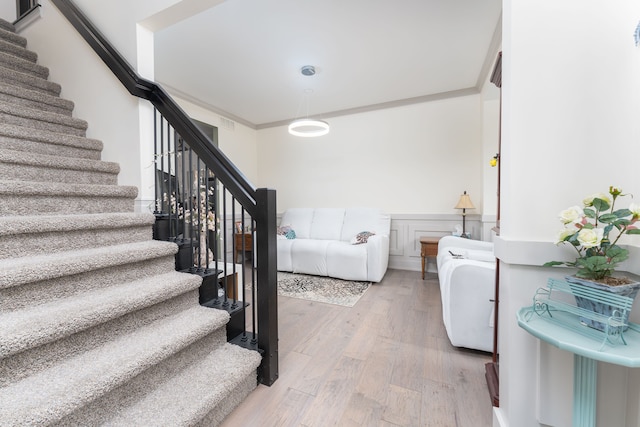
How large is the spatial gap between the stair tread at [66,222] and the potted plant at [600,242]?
2.16 m

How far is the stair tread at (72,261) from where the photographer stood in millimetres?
1021

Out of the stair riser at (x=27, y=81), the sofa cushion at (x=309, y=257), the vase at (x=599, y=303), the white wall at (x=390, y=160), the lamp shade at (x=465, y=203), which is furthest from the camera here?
the white wall at (x=390, y=160)

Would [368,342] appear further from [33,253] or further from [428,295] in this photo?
[33,253]

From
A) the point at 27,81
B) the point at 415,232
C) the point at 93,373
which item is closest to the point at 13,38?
the point at 27,81

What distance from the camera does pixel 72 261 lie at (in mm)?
1181

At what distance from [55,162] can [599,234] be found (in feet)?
9.06

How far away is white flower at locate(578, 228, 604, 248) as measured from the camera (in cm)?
80

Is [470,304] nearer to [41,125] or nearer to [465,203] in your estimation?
[465,203]

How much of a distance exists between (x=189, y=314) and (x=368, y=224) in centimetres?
309

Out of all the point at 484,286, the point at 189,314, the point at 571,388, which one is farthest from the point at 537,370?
the point at 189,314

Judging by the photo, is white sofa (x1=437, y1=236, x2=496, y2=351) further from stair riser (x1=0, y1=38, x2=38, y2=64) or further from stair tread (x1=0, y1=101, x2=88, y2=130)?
stair riser (x1=0, y1=38, x2=38, y2=64)

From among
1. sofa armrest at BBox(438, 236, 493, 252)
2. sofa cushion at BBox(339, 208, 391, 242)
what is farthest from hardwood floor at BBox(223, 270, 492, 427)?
sofa cushion at BBox(339, 208, 391, 242)

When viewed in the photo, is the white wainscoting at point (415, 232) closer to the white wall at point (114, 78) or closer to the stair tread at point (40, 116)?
the white wall at point (114, 78)

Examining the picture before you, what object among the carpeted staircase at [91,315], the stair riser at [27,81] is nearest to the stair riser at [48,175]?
the carpeted staircase at [91,315]
